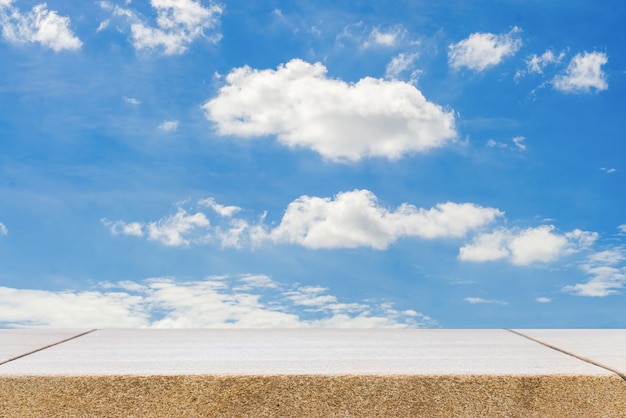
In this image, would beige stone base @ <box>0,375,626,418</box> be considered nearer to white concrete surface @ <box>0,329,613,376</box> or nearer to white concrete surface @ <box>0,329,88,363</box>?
white concrete surface @ <box>0,329,613,376</box>

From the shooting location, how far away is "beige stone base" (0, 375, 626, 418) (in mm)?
2785

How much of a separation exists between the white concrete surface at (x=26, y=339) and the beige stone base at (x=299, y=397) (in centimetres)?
69

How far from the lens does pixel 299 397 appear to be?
2.79 m

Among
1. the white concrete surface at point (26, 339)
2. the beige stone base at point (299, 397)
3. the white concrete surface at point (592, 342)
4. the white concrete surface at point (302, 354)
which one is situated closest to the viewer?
the beige stone base at point (299, 397)

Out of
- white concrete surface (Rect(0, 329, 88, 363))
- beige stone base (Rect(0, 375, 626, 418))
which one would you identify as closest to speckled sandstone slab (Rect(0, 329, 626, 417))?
beige stone base (Rect(0, 375, 626, 418))

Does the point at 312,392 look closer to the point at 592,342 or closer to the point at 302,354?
the point at 302,354

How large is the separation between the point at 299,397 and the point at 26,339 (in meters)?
2.47

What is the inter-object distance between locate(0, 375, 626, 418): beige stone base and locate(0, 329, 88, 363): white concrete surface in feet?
2.26

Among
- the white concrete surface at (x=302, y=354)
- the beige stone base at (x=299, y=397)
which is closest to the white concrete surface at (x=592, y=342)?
the white concrete surface at (x=302, y=354)

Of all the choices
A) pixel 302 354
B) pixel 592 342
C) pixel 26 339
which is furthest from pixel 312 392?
pixel 26 339

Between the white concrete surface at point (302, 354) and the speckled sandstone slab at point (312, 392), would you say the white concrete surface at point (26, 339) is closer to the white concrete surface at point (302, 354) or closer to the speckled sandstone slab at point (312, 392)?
the white concrete surface at point (302, 354)

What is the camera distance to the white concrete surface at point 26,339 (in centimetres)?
373

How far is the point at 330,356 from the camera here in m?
3.46

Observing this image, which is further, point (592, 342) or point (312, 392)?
point (592, 342)
